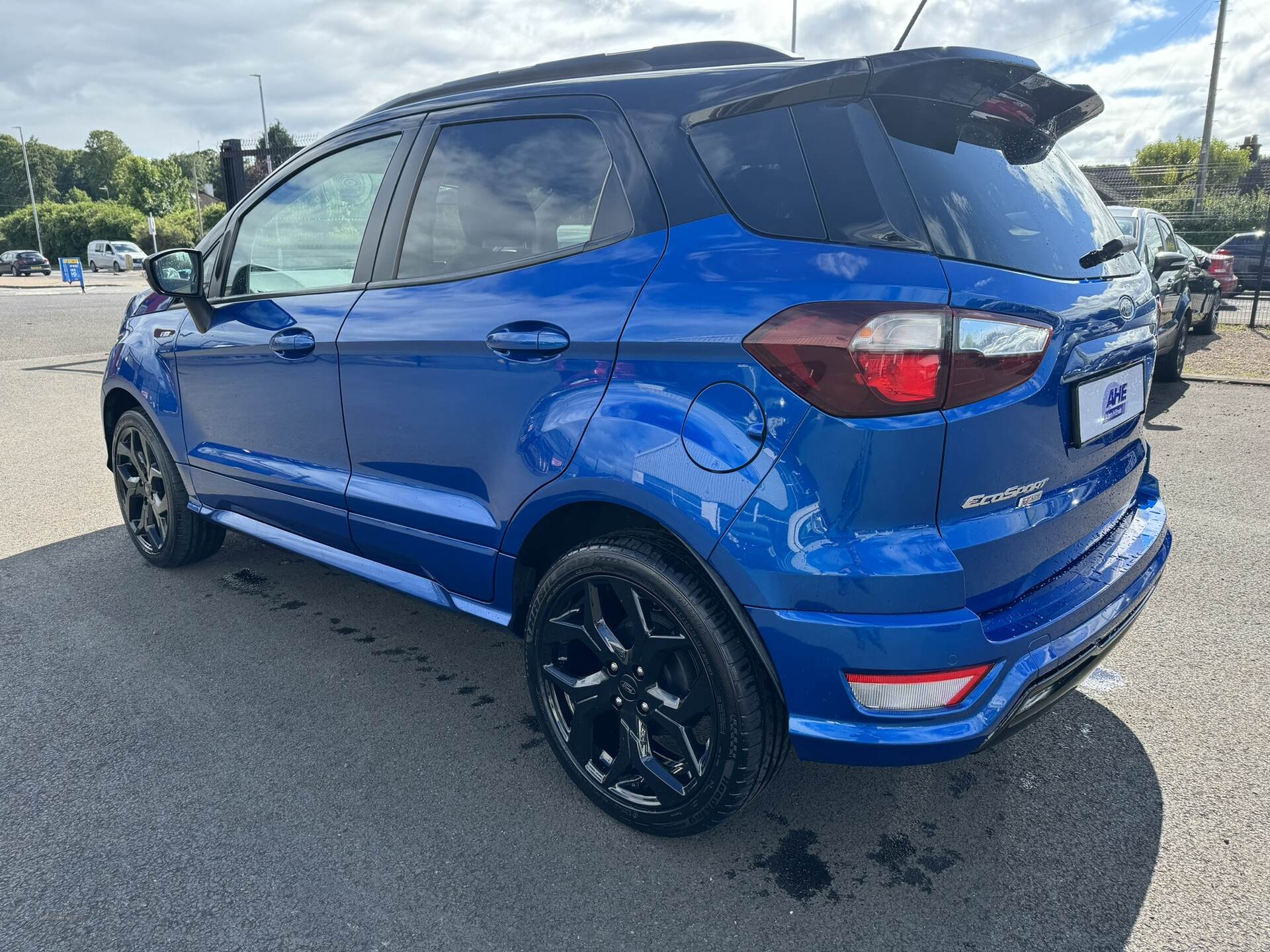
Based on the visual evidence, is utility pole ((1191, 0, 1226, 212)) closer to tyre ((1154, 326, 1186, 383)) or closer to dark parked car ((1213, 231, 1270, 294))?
dark parked car ((1213, 231, 1270, 294))

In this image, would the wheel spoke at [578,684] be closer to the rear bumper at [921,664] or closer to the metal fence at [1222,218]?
the rear bumper at [921,664]

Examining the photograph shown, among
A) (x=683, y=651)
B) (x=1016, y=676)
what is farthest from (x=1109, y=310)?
(x=683, y=651)

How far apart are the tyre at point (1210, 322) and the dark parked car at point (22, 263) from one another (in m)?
49.9

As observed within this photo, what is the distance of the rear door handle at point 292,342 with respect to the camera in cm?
305

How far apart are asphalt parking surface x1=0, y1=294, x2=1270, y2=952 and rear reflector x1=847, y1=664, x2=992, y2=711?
0.54m

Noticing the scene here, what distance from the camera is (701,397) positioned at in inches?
79.7

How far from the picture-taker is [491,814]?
2.47m

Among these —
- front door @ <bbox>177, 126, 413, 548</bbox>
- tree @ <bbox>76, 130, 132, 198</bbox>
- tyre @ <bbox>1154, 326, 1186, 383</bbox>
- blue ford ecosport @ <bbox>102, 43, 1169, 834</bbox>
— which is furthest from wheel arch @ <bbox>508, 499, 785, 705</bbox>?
tree @ <bbox>76, 130, 132, 198</bbox>

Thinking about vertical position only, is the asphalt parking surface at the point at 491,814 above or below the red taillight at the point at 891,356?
below

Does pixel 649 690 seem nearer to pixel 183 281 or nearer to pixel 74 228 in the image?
pixel 183 281

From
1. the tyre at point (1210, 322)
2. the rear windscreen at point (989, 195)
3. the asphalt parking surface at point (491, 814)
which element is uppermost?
the rear windscreen at point (989, 195)

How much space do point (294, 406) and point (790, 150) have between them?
1.97 m

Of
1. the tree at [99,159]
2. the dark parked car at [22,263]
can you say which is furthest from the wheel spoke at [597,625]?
the tree at [99,159]

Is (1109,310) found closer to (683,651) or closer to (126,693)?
(683,651)
